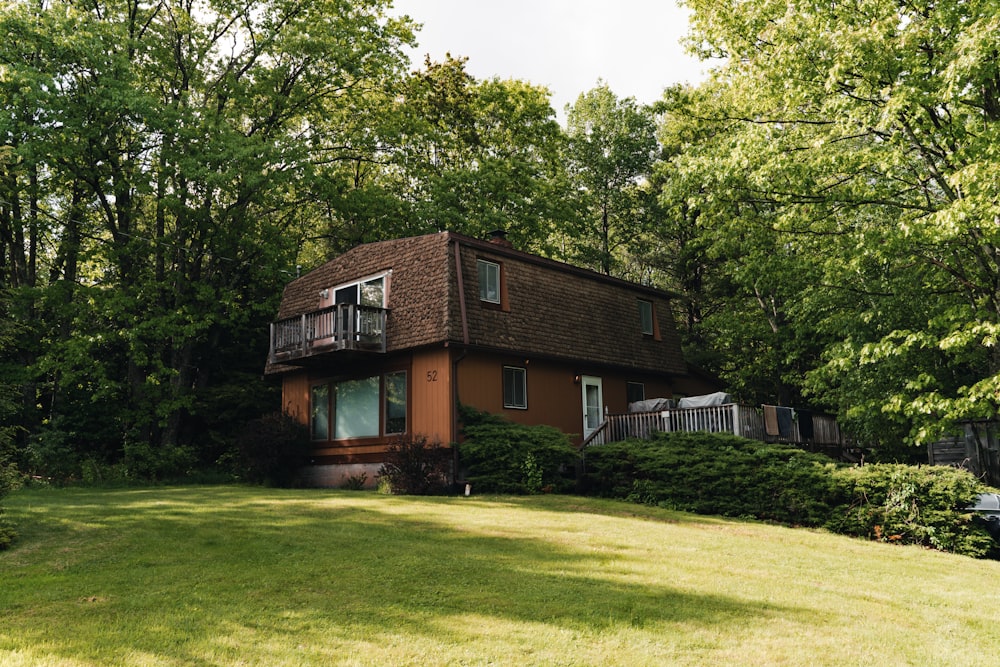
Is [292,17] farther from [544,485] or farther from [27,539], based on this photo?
[27,539]

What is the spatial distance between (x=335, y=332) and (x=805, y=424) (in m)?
12.3

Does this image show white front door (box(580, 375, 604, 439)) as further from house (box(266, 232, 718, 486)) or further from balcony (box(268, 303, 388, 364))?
balcony (box(268, 303, 388, 364))

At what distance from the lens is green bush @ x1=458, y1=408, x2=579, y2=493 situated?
17.3m

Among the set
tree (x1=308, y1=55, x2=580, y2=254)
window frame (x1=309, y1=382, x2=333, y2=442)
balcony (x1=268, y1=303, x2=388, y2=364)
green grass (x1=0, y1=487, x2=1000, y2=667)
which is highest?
tree (x1=308, y1=55, x2=580, y2=254)

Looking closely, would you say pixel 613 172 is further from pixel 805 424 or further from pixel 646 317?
pixel 805 424

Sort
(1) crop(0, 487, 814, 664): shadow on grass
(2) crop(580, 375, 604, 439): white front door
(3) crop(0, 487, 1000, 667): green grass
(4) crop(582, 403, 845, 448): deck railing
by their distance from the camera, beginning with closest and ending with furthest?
(3) crop(0, 487, 1000, 667): green grass → (1) crop(0, 487, 814, 664): shadow on grass → (4) crop(582, 403, 845, 448): deck railing → (2) crop(580, 375, 604, 439): white front door

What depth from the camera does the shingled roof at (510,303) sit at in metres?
19.1

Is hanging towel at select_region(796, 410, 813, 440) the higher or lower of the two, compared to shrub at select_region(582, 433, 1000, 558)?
higher

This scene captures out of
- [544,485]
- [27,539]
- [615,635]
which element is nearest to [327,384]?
[544,485]

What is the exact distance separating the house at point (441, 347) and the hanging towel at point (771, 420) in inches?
206

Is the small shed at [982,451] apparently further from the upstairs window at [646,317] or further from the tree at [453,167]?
the tree at [453,167]

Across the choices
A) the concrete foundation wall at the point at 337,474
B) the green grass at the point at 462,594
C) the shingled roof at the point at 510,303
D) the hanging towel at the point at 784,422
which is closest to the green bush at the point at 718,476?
the green grass at the point at 462,594

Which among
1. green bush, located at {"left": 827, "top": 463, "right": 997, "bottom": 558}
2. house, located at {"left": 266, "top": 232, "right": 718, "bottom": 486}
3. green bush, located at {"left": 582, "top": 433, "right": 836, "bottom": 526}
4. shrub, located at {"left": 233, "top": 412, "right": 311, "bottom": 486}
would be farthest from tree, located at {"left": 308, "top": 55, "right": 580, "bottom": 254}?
green bush, located at {"left": 827, "top": 463, "right": 997, "bottom": 558}

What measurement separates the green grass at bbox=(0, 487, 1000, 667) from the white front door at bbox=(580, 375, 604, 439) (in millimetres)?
9927
